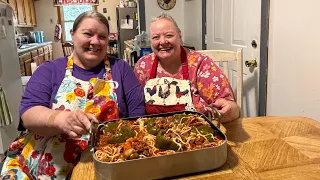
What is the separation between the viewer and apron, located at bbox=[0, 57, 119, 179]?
1.01 metres

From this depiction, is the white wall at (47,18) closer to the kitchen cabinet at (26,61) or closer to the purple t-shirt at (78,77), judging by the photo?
the kitchen cabinet at (26,61)

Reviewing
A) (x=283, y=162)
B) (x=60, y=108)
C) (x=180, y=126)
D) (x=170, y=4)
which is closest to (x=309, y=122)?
(x=283, y=162)

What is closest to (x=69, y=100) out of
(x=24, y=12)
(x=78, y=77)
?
(x=78, y=77)

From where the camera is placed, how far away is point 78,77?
1.14 metres

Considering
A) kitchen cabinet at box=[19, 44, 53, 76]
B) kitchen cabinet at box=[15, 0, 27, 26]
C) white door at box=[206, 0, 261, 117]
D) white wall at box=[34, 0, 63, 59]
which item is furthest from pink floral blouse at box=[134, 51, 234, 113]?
white wall at box=[34, 0, 63, 59]

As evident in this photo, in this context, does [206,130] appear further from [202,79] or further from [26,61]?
[26,61]

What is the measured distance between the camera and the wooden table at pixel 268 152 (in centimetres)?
74

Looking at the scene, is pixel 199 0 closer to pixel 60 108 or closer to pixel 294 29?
pixel 294 29

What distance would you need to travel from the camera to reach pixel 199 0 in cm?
288

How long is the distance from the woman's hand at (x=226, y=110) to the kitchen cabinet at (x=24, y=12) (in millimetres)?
5715

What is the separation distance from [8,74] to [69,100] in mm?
1903

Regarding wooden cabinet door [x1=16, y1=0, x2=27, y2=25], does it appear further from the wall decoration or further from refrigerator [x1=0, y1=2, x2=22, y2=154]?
refrigerator [x1=0, y1=2, x2=22, y2=154]

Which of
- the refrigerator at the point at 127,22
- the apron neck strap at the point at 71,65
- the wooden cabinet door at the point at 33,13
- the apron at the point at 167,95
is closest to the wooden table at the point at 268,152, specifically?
the apron at the point at 167,95

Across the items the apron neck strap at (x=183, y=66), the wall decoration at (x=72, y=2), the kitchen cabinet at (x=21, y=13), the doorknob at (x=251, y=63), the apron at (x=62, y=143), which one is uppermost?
the wall decoration at (x=72, y=2)
